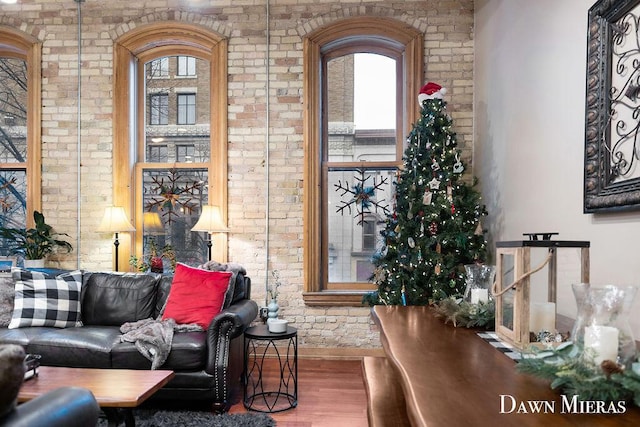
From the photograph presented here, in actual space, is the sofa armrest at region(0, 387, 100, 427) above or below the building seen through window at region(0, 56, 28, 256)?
below

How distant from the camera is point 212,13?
4695 millimetres

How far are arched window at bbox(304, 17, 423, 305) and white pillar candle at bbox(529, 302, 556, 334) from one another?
305cm

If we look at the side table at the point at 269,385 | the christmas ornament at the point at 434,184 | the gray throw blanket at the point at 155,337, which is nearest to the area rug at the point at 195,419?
the side table at the point at 269,385

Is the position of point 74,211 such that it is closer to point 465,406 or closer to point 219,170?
point 219,170

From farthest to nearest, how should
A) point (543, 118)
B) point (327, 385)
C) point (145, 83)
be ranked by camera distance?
point (145, 83) < point (327, 385) < point (543, 118)

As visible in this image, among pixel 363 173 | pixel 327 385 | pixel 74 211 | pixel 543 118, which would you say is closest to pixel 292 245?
pixel 363 173

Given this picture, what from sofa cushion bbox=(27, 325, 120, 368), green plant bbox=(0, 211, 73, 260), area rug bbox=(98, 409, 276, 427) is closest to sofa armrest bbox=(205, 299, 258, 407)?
area rug bbox=(98, 409, 276, 427)

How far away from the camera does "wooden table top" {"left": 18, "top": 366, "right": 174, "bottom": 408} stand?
2.15 metres

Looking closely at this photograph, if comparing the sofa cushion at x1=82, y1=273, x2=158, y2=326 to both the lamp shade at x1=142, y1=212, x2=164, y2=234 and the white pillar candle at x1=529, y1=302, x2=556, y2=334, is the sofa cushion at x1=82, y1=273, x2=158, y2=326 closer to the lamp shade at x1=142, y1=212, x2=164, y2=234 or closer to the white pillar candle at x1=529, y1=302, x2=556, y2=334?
the lamp shade at x1=142, y1=212, x2=164, y2=234

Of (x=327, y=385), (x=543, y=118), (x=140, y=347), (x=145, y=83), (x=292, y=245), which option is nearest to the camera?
(x=543, y=118)

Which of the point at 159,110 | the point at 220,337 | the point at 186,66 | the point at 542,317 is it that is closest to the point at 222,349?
the point at 220,337

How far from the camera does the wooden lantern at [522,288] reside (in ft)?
4.72

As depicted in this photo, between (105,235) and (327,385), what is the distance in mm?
2782

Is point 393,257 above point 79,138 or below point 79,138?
below
